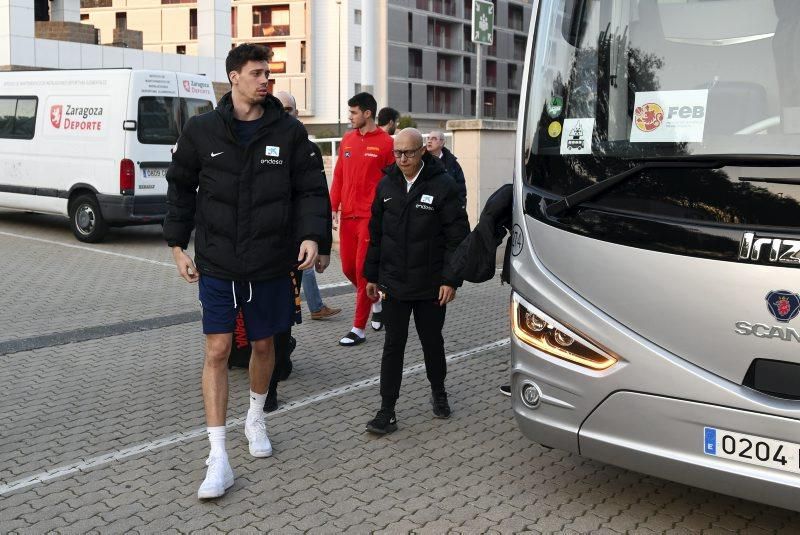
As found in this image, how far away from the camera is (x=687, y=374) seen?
3637 mm

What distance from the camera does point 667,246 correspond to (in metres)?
3.70

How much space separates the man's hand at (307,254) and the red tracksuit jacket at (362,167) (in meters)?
2.94

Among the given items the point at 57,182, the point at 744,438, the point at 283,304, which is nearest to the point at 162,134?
the point at 57,182

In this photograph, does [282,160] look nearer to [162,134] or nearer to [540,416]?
[540,416]

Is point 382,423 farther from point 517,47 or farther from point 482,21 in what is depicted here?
point 517,47

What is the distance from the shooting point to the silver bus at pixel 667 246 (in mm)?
3475

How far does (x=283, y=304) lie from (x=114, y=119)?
10041mm

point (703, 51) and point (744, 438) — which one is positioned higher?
point (703, 51)

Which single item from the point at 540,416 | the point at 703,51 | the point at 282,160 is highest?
the point at 703,51

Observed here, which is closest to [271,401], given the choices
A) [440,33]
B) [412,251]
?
[412,251]

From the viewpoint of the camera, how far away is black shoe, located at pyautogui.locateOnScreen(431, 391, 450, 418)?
5.71 m

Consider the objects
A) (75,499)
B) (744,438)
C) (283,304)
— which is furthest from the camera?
(283,304)

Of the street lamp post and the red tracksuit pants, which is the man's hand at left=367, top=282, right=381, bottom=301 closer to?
the red tracksuit pants

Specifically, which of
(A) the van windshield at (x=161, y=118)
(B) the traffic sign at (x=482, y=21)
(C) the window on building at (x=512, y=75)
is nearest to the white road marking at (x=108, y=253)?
(A) the van windshield at (x=161, y=118)
